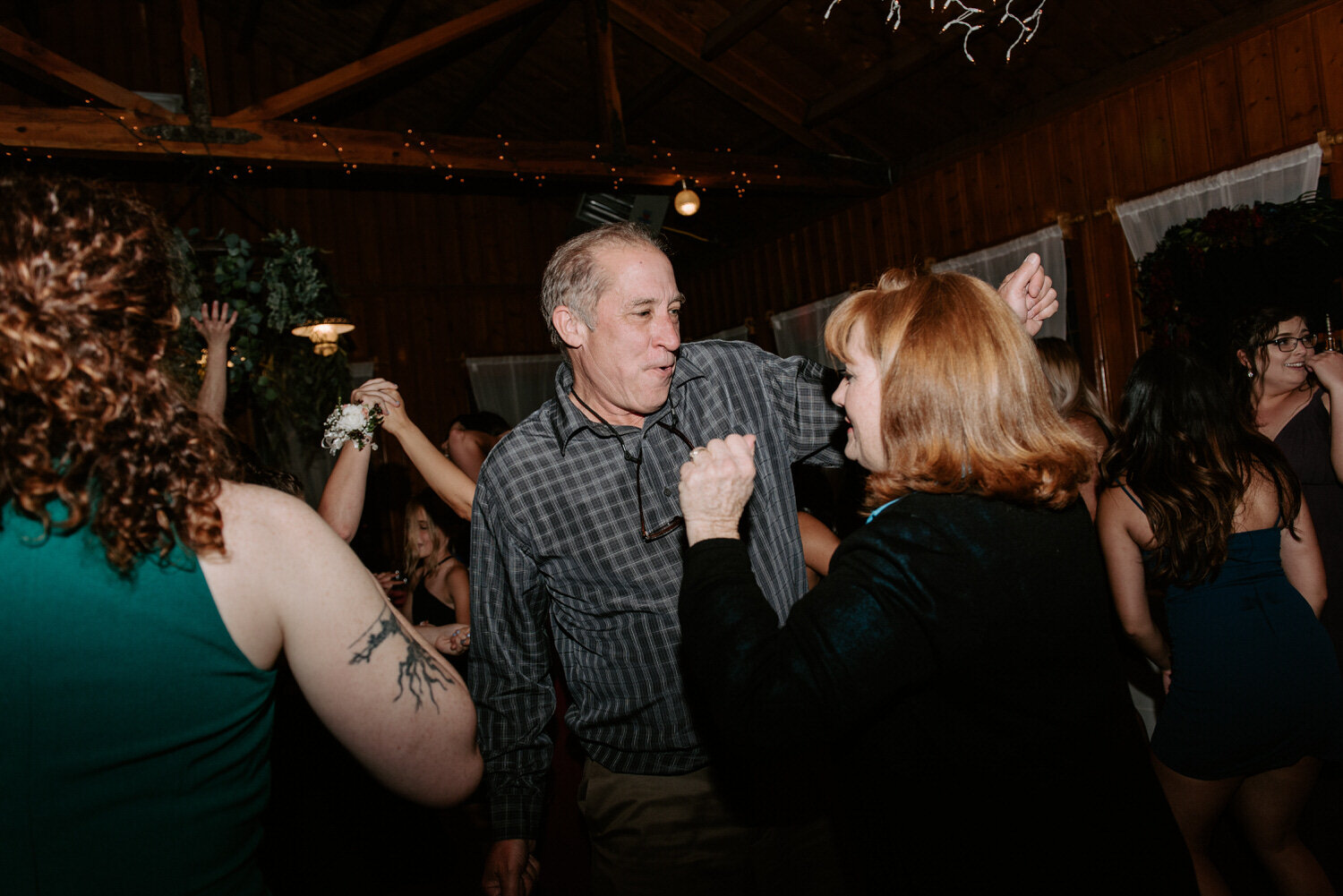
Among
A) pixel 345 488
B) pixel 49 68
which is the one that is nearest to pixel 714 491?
pixel 345 488

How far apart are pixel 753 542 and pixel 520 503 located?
0.50 metres

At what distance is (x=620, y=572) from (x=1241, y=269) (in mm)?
3710

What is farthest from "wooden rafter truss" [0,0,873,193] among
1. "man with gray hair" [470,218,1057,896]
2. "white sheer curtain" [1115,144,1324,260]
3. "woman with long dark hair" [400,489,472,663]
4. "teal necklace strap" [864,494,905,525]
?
"teal necklace strap" [864,494,905,525]

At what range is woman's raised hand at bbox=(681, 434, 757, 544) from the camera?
119 centimetres

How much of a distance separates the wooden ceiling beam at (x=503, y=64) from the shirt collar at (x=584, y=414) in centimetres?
557

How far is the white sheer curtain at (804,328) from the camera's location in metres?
6.89

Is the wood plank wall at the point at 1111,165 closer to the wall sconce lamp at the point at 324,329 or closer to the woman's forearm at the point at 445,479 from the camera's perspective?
the woman's forearm at the point at 445,479

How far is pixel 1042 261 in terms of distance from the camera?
515cm

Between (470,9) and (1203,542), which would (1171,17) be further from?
(470,9)

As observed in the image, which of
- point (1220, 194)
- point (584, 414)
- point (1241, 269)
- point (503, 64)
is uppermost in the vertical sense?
point (503, 64)

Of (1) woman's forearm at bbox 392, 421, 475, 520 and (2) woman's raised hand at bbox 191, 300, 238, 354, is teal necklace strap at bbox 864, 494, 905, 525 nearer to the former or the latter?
(1) woman's forearm at bbox 392, 421, 475, 520

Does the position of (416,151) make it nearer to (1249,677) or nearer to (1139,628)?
(1139,628)

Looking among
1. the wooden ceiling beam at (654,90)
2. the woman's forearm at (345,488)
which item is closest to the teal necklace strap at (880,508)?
the woman's forearm at (345,488)

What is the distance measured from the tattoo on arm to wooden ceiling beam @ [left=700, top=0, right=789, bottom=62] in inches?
208
